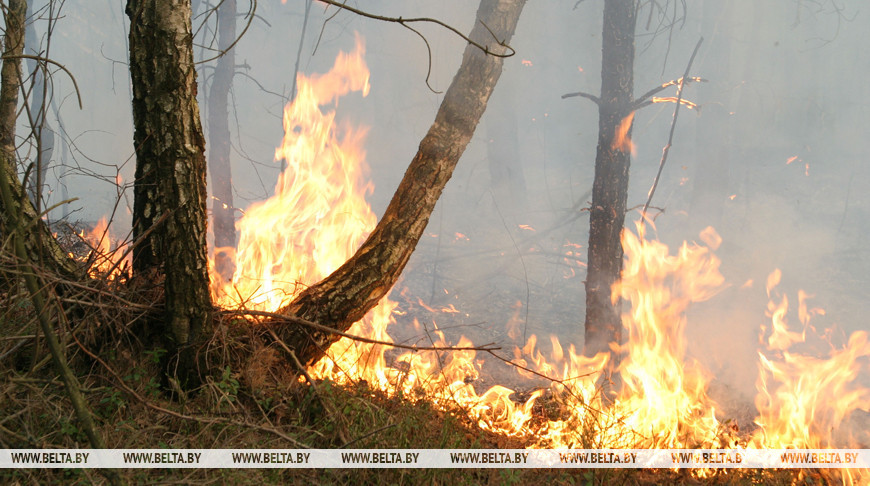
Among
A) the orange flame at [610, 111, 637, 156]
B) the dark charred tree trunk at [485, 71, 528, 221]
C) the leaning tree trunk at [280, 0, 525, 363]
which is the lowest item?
the leaning tree trunk at [280, 0, 525, 363]

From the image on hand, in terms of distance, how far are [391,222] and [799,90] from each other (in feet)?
89.7

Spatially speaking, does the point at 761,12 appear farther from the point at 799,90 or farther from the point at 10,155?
the point at 10,155

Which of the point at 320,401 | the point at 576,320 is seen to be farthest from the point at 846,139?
the point at 320,401

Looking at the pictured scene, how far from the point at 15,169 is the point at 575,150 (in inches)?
1017

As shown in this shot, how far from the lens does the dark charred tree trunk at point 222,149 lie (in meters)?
8.80

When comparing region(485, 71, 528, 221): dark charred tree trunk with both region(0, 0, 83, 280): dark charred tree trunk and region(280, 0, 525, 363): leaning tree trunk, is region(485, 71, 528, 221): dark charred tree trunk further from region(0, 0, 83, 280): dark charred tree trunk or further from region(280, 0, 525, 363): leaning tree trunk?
region(0, 0, 83, 280): dark charred tree trunk

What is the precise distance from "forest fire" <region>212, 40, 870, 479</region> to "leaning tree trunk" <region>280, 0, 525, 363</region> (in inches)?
14.6

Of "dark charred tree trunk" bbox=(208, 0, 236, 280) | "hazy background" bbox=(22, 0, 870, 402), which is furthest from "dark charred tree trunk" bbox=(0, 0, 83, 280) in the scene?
"dark charred tree trunk" bbox=(208, 0, 236, 280)

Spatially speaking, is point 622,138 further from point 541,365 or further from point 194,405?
point 194,405

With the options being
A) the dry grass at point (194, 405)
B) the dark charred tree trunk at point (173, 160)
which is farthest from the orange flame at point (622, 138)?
the dark charred tree trunk at point (173, 160)

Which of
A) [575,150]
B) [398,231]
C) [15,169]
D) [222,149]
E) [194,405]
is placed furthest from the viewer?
[575,150]

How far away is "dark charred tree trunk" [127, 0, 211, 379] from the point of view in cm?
274

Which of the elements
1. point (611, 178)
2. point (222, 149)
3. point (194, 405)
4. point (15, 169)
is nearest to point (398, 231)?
point (194, 405)

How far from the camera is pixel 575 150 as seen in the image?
2653 centimetres
